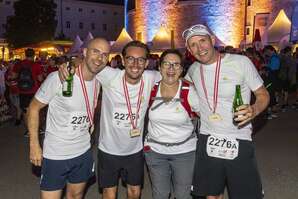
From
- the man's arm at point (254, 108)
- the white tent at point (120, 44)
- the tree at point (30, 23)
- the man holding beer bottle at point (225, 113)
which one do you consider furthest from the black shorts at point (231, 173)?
the tree at point (30, 23)

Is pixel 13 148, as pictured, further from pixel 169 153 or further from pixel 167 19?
pixel 167 19

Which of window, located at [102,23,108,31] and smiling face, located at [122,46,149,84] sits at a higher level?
window, located at [102,23,108,31]

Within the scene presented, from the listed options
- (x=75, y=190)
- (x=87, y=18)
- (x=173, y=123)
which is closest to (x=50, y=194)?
(x=75, y=190)

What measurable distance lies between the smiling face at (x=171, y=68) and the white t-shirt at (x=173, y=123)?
133 millimetres

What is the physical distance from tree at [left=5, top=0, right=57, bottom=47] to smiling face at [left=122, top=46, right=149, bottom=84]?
2045 inches

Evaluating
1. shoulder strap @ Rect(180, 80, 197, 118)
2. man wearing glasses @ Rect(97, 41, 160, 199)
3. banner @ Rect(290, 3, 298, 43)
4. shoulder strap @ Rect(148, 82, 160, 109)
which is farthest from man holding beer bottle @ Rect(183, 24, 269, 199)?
banner @ Rect(290, 3, 298, 43)

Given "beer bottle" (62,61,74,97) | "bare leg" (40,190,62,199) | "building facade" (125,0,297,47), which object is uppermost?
"building facade" (125,0,297,47)

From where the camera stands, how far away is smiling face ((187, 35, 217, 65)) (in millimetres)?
3770

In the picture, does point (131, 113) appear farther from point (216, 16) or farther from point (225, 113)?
point (216, 16)

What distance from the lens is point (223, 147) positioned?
150 inches

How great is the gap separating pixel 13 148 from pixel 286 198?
5839mm

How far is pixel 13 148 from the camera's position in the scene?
29.3 ft

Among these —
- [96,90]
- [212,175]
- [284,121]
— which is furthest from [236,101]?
[284,121]

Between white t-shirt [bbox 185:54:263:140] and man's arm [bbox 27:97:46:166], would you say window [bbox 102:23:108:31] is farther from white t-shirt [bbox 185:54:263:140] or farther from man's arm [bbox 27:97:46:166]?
white t-shirt [bbox 185:54:263:140]
